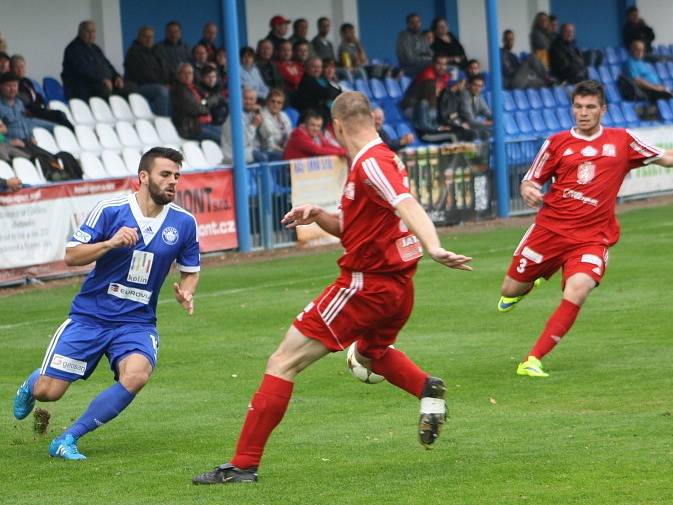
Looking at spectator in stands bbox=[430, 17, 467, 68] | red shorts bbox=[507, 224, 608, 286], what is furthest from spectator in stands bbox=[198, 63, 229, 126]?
red shorts bbox=[507, 224, 608, 286]

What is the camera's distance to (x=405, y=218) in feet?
22.1

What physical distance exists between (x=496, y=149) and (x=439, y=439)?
47.6 ft

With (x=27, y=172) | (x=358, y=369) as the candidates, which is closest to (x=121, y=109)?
(x=27, y=172)

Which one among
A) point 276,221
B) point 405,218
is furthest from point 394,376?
point 276,221

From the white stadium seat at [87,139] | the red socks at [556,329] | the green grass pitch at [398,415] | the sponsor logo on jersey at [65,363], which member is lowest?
the green grass pitch at [398,415]

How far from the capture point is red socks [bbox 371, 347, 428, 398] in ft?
24.4

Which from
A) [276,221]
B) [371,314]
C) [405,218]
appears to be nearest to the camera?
[405,218]

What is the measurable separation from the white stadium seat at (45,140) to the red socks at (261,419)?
11.9m

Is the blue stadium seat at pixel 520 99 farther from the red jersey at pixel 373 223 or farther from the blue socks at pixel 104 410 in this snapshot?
the red jersey at pixel 373 223

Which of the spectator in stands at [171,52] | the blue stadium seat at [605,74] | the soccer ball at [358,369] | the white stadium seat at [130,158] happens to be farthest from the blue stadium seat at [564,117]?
the soccer ball at [358,369]

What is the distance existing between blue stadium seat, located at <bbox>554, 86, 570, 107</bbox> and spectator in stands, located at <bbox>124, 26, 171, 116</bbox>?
30.2ft

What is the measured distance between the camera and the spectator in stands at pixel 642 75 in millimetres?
28641

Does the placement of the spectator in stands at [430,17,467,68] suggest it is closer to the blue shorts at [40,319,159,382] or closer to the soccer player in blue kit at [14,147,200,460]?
the soccer player in blue kit at [14,147,200,460]

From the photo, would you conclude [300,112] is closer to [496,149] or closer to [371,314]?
[496,149]
